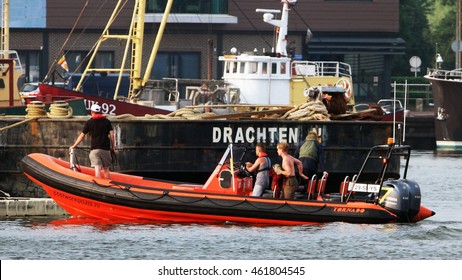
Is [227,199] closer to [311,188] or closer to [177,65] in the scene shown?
[311,188]

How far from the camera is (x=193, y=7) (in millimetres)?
63344

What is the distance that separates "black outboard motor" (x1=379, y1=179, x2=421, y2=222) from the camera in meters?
24.7

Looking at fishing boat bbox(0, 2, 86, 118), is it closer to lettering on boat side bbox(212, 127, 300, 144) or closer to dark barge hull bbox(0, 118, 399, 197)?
dark barge hull bbox(0, 118, 399, 197)

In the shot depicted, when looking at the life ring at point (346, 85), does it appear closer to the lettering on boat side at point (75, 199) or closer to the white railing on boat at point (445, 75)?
the lettering on boat side at point (75, 199)

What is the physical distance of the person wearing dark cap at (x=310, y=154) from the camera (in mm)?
26172

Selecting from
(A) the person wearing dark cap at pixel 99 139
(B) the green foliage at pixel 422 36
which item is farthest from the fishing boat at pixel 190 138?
(B) the green foliage at pixel 422 36

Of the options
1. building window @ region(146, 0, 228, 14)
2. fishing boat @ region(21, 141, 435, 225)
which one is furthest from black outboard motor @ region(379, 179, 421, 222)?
building window @ region(146, 0, 228, 14)

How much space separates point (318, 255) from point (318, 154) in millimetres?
4719

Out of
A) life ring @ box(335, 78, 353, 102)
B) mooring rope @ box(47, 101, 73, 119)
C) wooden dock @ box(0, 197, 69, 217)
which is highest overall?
life ring @ box(335, 78, 353, 102)

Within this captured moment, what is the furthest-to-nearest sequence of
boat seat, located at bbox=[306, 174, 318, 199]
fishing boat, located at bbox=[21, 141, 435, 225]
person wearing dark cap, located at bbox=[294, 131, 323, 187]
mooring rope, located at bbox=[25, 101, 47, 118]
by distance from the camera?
mooring rope, located at bbox=[25, 101, 47, 118]
person wearing dark cap, located at bbox=[294, 131, 323, 187]
boat seat, located at bbox=[306, 174, 318, 199]
fishing boat, located at bbox=[21, 141, 435, 225]

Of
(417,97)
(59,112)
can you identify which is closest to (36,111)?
(59,112)

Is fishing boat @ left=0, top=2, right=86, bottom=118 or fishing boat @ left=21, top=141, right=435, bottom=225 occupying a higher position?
fishing boat @ left=0, top=2, right=86, bottom=118

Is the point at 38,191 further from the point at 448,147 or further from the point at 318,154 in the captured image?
the point at 448,147
